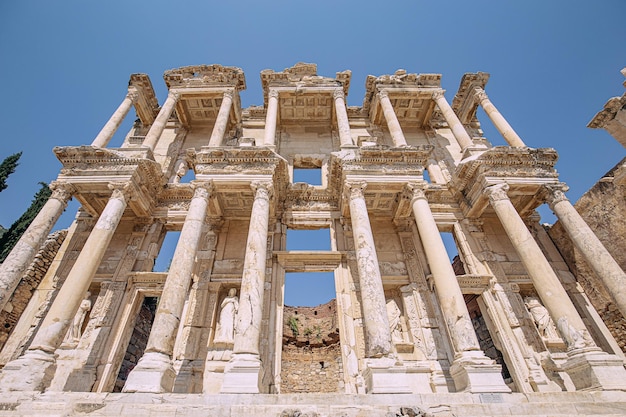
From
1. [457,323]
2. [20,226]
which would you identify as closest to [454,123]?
[457,323]

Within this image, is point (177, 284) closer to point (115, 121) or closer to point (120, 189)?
point (120, 189)

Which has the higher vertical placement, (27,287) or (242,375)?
(27,287)

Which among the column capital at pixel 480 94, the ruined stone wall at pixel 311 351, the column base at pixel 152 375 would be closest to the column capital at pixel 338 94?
the column capital at pixel 480 94

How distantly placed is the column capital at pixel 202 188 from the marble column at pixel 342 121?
5106 mm

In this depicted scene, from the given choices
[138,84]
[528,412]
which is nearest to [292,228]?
[528,412]

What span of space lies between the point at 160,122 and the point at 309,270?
8.87 metres

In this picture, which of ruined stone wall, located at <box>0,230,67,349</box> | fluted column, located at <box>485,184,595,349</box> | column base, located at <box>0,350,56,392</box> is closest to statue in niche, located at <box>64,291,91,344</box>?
ruined stone wall, located at <box>0,230,67,349</box>

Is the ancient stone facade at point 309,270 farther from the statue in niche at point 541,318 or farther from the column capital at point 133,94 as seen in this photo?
the column capital at point 133,94

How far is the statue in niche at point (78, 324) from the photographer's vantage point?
1007 centimetres

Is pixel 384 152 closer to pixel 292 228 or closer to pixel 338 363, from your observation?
pixel 292 228

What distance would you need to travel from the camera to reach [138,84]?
1544cm

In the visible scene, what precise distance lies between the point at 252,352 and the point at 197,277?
479 centimetres

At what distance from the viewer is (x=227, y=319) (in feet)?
34.3

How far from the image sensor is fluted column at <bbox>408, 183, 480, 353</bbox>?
8.04 meters
